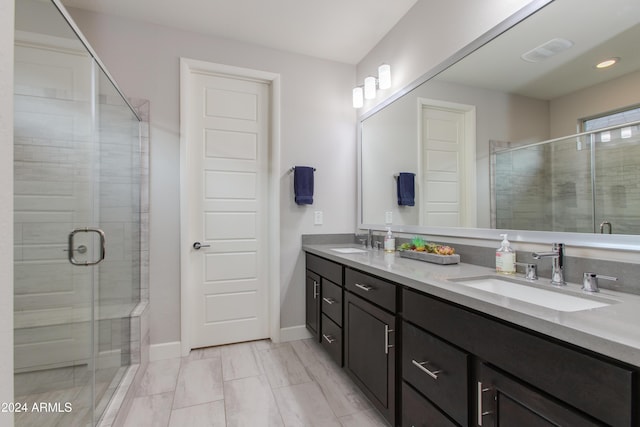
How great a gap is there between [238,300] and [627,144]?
2.66m

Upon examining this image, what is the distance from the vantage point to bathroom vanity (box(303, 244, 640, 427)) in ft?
2.23

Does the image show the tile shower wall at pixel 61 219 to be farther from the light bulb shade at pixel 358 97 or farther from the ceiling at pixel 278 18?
the light bulb shade at pixel 358 97

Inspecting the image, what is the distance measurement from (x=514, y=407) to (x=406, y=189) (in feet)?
5.38

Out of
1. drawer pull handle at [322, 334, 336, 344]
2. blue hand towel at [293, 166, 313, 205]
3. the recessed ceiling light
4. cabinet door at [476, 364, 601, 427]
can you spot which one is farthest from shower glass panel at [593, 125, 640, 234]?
blue hand towel at [293, 166, 313, 205]

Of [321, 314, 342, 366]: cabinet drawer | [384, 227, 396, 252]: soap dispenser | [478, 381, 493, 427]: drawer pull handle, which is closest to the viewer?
[478, 381, 493, 427]: drawer pull handle

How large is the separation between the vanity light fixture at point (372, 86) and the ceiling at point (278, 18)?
34 centimetres

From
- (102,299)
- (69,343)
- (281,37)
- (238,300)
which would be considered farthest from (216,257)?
(281,37)

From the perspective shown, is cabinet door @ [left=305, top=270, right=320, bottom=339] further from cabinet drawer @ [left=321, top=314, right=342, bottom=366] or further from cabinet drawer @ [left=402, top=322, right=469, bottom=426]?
cabinet drawer @ [left=402, top=322, right=469, bottom=426]

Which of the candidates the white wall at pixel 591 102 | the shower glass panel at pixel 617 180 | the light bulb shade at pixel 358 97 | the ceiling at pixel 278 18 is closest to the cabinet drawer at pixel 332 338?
the shower glass panel at pixel 617 180

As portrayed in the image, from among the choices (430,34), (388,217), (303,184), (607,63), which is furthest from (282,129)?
(607,63)

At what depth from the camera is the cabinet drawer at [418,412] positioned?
116 centimetres

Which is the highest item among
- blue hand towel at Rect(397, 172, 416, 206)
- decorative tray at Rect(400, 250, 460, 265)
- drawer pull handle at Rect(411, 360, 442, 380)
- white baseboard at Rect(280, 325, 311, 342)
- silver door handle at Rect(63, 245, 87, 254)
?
blue hand towel at Rect(397, 172, 416, 206)

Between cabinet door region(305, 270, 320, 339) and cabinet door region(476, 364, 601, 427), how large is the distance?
1.58m

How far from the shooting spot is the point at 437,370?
3.82 feet
